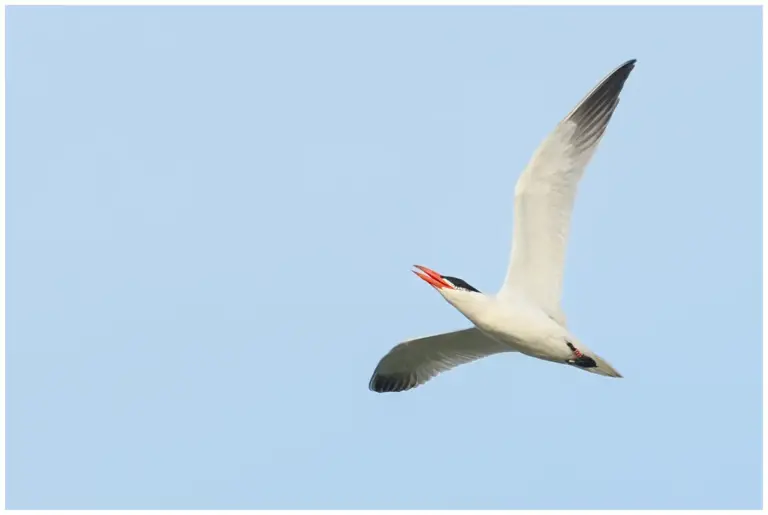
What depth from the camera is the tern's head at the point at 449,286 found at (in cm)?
1476

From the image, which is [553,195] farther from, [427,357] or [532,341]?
[427,357]

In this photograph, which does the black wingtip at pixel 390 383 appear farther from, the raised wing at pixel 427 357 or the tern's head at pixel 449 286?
the tern's head at pixel 449 286

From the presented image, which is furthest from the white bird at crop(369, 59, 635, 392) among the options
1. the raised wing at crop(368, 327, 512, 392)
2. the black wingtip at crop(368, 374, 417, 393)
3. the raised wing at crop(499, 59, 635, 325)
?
the black wingtip at crop(368, 374, 417, 393)

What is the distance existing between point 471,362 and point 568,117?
3625 mm

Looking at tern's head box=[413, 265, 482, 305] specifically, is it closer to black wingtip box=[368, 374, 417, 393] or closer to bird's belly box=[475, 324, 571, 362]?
bird's belly box=[475, 324, 571, 362]

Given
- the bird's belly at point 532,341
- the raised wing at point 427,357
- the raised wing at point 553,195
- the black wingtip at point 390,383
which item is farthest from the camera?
the black wingtip at point 390,383

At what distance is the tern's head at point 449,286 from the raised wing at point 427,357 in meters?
1.11

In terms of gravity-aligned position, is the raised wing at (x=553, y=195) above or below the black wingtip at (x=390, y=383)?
above

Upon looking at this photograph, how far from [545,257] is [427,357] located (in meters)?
2.59

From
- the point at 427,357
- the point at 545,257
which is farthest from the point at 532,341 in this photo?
the point at 427,357

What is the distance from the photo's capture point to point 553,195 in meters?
15.0

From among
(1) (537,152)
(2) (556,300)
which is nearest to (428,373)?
(2) (556,300)

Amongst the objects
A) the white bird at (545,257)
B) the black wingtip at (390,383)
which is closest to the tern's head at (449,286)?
the white bird at (545,257)

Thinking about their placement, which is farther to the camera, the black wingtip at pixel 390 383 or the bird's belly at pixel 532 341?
the black wingtip at pixel 390 383
